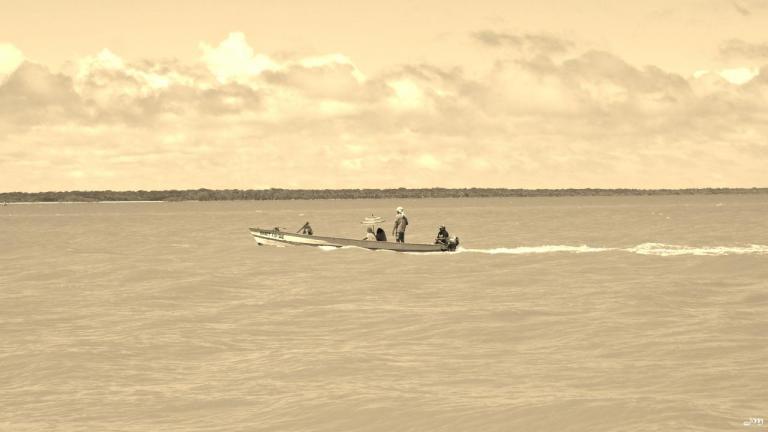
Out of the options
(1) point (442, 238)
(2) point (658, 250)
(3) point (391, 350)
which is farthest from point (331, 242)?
(3) point (391, 350)

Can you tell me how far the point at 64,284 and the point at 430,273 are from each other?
16.3m

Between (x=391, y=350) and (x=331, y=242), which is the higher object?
(x=331, y=242)

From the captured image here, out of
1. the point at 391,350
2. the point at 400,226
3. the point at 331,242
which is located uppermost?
the point at 400,226

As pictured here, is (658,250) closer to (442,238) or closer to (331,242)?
(442,238)

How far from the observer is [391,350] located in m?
21.6

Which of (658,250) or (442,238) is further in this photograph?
(442,238)

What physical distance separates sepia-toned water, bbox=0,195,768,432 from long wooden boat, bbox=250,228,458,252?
36.1ft

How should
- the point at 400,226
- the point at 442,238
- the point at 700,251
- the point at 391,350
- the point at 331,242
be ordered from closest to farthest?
the point at 391,350
the point at 700,251
the point at 400,226
the point at 442,238
the point at 331,242

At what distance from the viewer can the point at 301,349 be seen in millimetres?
21938

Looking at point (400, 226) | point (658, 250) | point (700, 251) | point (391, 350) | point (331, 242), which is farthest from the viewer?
point (331, 242)

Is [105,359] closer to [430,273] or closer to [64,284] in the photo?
[64,284]

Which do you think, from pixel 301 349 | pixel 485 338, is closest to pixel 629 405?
pixel 485 338

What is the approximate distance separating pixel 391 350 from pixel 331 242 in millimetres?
37872

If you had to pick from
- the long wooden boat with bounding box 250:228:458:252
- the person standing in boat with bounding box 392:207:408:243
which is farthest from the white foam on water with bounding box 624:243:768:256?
the person standing in boat with bounding box 392:207:408:243
